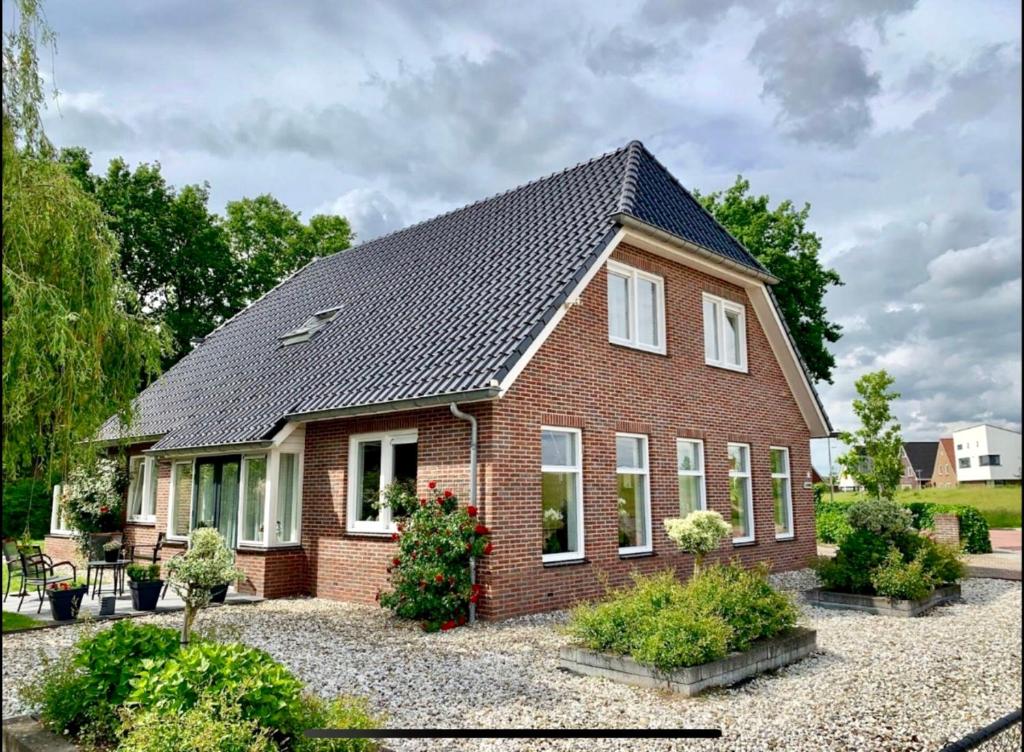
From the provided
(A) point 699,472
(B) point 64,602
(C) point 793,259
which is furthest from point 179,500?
(C) point 793,259

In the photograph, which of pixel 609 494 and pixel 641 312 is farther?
pixel 641 312

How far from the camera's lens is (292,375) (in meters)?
13.8

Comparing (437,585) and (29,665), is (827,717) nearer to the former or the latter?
(437,585)

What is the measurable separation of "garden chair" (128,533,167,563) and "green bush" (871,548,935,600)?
1219 centimetres

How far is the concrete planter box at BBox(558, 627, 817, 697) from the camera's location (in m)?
6.57

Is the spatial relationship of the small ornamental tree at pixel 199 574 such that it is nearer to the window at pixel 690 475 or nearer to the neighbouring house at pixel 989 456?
the neighbouring house at pixel 989 456

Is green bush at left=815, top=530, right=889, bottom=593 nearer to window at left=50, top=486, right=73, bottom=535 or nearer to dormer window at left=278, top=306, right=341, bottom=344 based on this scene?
dormer window at left=278, top=306, right=341, bottom=344

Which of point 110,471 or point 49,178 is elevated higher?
point 49,178

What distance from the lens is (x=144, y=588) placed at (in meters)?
10.6

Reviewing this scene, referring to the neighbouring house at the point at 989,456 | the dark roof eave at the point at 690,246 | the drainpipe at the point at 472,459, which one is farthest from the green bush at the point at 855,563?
the neighbouring house at the point at 989,456

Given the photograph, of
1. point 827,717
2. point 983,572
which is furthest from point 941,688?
point 983,572

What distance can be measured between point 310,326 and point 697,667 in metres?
11.5

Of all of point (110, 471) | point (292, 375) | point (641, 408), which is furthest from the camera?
point (110, 471)

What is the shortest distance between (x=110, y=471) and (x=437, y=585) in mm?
10516
